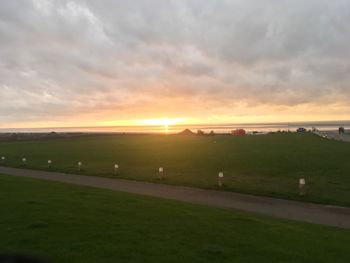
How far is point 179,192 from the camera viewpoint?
18.5m

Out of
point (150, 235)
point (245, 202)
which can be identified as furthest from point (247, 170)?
point (150, 235)

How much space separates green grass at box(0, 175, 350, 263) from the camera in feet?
25.4

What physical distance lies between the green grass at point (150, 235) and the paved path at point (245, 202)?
1.89 metres

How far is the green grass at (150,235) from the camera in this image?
775 cm

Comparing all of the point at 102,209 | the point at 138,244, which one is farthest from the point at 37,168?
the point at 138,244

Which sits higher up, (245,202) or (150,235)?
(150,235)

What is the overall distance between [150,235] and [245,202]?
7.92 m

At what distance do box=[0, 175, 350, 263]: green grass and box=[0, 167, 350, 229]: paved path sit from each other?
189 centimetres

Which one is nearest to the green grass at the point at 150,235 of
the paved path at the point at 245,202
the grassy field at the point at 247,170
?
the paved path at the point at 245,202

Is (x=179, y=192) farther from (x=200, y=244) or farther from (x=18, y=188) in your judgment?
(x=200, y=244)

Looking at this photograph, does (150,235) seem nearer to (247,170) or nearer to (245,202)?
(245,202)

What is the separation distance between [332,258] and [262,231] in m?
2.00

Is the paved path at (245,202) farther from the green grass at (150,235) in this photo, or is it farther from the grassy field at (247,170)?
the green grass at (150,235)

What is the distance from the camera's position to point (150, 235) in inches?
356
